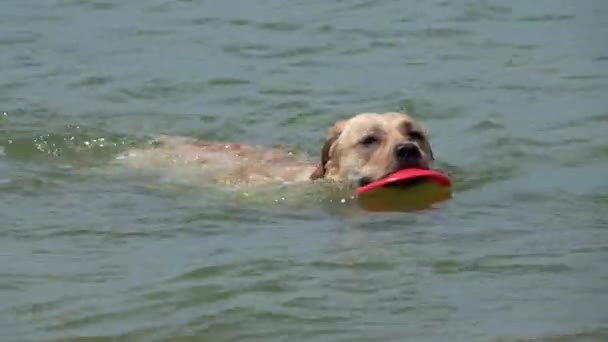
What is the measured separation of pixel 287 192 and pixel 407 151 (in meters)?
0.87

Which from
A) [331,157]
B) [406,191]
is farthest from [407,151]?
[331,157]

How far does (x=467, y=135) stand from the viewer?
37.1 feet

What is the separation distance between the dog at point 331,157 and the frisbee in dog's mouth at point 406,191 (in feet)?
0.56

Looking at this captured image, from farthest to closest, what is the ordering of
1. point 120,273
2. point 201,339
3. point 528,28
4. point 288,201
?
point 528,28 < point 288,201 < point 120,273 < point 201,339

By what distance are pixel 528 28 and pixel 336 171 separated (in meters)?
4.85

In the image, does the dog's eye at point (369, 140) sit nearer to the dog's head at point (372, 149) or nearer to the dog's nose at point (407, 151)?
the dog's head at point (372, 149)

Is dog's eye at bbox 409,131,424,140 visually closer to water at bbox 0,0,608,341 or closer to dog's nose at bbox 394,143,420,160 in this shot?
dog's nose at bbox 394,143,420,160

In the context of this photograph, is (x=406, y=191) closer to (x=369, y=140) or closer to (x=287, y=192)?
(x=369, y=140)

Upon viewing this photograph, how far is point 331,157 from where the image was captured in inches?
392

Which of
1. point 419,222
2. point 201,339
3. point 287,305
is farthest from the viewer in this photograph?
point 419,222

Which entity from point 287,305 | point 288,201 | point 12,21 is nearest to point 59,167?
point 288,201

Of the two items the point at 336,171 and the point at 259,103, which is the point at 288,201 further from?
the point at 259,103

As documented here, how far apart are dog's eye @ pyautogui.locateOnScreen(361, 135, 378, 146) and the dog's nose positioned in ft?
0.99

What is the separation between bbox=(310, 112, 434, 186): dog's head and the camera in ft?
31.2
